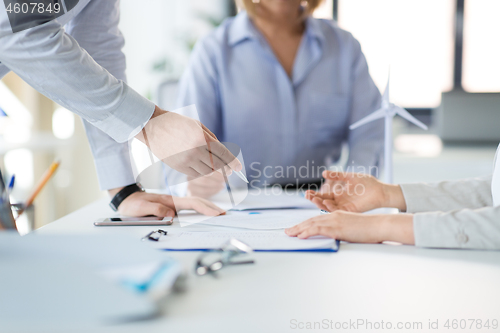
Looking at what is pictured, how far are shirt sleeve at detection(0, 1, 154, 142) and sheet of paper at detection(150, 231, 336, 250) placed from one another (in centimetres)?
19

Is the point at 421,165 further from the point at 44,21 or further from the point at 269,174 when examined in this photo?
the point at 44,21

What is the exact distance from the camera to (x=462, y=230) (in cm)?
63

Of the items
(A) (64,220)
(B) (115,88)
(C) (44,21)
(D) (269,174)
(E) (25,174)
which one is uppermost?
(C) (44,21)

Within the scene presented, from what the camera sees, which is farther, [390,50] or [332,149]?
[390,50]

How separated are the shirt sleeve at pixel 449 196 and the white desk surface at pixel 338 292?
9.2 inches

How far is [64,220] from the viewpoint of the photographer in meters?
0.89

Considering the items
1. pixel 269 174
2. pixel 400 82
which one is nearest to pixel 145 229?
pixel 269 174

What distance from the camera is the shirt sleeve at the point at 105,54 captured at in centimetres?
93

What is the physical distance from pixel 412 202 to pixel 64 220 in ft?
2.43

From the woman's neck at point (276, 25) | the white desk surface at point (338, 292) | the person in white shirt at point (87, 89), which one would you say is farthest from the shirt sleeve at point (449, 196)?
the woman's neck at point (276, 25)

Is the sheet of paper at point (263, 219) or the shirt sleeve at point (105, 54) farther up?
the shirt sleeve at point (105, 54)

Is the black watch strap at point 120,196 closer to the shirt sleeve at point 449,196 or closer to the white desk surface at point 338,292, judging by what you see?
the white desk surface at point 338,292

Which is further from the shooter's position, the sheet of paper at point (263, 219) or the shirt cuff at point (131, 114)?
the sheet of paper at point (263, 219)

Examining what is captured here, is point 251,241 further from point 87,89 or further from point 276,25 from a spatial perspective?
point 276,25
